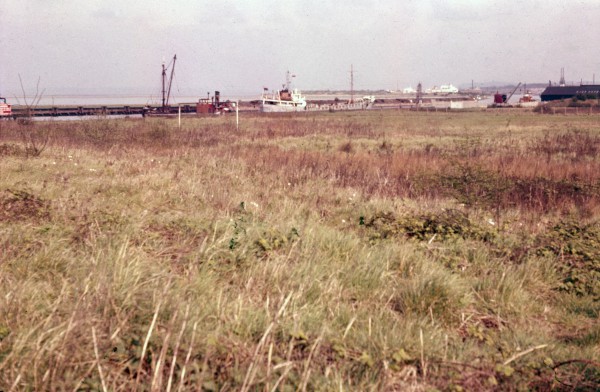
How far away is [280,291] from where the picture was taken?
4305 millimetres

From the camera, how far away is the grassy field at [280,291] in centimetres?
Answer: 326

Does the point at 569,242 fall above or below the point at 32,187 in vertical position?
below

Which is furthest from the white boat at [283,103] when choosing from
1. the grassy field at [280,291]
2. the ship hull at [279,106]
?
the grassy field at [280,291]

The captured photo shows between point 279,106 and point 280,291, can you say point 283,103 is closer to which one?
point 279,106

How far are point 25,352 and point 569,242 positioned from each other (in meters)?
6.33

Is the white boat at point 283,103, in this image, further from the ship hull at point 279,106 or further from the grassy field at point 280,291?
the grassy field at point 280,291

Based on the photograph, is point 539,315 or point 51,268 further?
point 539,315

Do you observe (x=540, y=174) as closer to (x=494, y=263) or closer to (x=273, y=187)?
(x=273, y=187)

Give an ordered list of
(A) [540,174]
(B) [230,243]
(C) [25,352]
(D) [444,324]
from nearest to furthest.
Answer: (C) [25,352]
(D) [444,324]
(B) [230,243]
(A) [540,174]

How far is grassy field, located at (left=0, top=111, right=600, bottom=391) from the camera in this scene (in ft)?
10.7

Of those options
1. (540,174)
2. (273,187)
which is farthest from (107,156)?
(540,174)

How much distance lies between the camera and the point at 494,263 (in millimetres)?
6180

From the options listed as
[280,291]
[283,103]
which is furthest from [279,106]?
[280,291]

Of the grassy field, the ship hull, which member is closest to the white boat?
the ship hull
